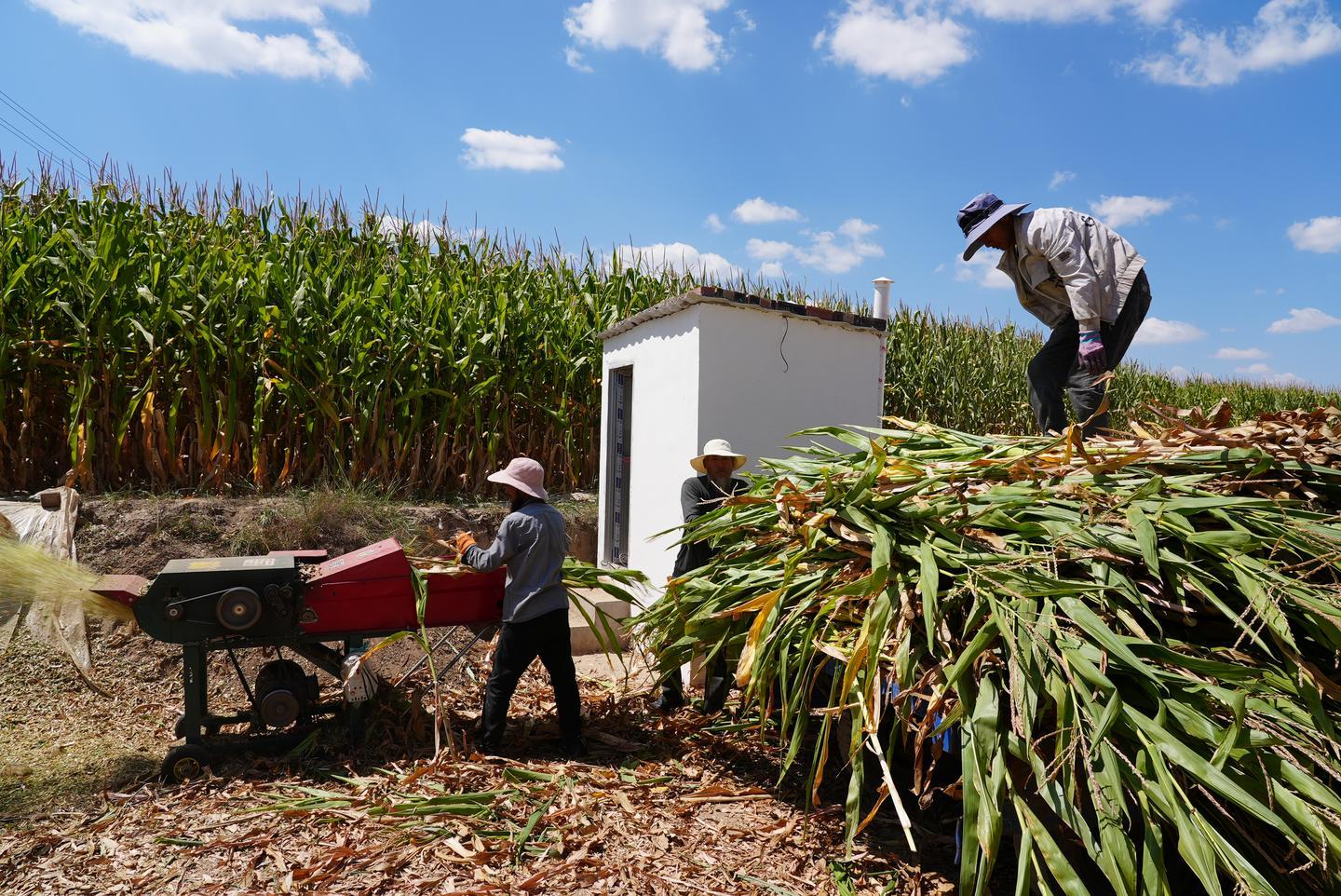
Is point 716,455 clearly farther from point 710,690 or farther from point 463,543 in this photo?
point 463,543

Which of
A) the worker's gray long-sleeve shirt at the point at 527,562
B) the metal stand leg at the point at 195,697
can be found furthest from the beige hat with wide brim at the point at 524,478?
the metal stand leg at the point at 195,697

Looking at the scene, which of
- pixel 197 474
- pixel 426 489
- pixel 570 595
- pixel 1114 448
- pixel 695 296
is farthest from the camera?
pixel 426 489

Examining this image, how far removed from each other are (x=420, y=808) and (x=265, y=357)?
5.34m

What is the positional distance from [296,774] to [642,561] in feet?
10.2

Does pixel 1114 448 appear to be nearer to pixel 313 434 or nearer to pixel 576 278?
pixel 313 434

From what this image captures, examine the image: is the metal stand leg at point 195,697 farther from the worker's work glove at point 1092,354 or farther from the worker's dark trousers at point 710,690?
the worker's work glove at point 1092,354

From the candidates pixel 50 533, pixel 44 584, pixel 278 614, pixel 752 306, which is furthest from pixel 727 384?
pixel 50 533

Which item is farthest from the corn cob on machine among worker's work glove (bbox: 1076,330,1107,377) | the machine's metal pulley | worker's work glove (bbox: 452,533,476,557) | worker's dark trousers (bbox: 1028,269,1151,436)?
worker's work glove (bbox: 1076,330,1107,377)

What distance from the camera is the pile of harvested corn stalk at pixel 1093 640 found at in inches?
91.4

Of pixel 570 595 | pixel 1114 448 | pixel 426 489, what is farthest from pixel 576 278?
pixel 1114 448

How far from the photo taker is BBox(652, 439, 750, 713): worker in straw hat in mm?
4973

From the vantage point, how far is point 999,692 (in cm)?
272

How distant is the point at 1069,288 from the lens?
4527 millimetres

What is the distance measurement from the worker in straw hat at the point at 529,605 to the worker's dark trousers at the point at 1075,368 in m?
2.75
